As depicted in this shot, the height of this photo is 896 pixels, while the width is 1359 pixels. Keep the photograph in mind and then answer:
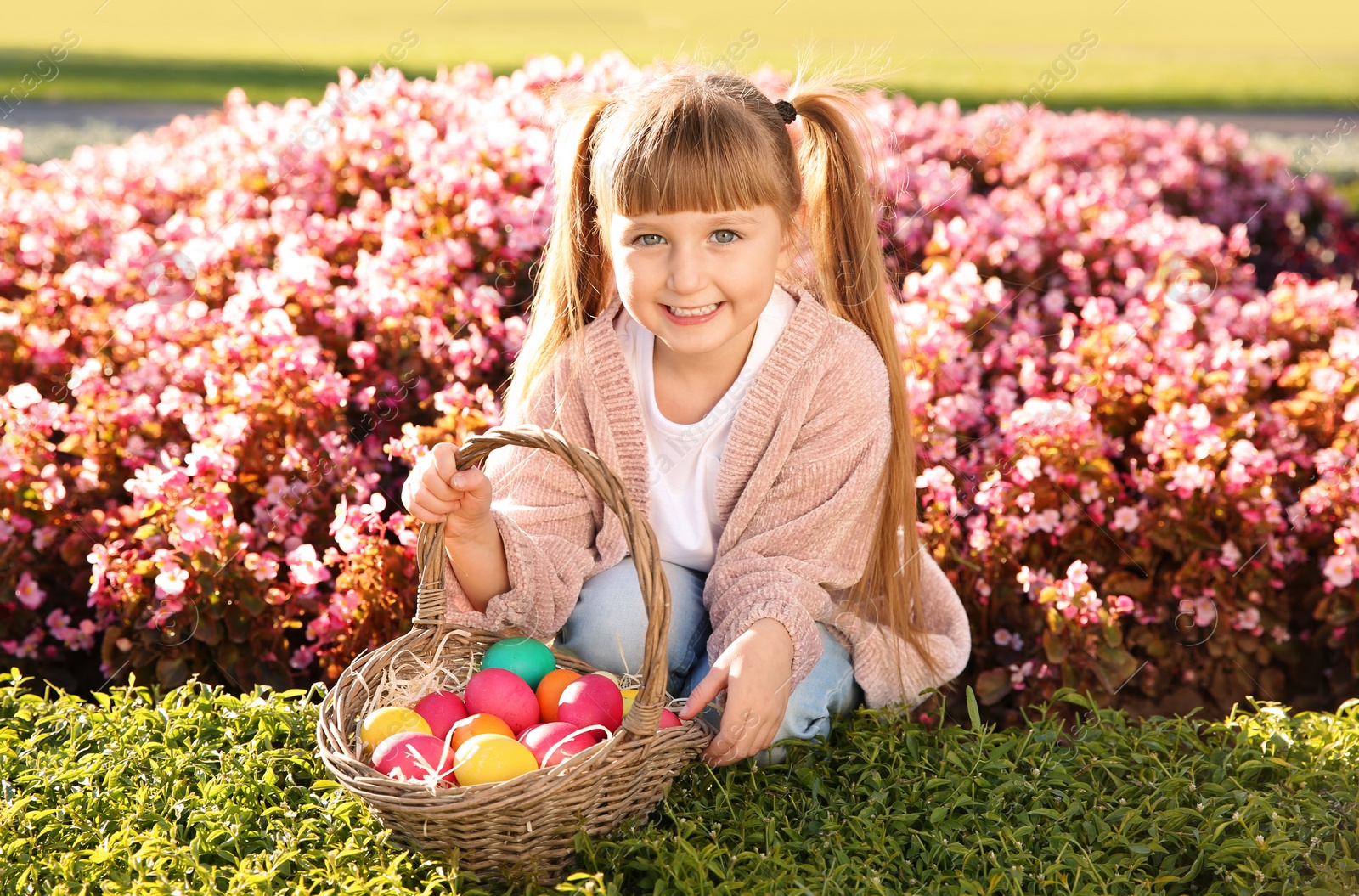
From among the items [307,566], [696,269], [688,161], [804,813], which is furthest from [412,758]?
[688,161]

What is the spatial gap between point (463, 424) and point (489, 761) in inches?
44.2

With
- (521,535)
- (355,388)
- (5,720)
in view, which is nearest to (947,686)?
(521,535)

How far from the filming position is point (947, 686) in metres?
2.79

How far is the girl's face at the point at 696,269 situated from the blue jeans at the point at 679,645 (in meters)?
0.52

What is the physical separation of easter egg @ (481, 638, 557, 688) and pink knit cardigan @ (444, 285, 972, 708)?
0.24 ft

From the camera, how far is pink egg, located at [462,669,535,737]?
80.6 inches

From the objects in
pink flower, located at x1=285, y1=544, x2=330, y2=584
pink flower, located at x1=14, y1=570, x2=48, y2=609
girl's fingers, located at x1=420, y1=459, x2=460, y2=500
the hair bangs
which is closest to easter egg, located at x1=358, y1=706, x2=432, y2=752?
girl's fingers, located at x1=420, y1=459, x2=460, y2=500

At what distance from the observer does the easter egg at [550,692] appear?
6.94ft

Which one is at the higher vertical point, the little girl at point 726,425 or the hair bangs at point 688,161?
the hair bangs at point 688,161

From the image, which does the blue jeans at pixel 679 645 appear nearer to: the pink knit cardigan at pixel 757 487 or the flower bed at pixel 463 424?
the pink knit cardigan at pixel 757 487

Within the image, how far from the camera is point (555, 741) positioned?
6.31 ft

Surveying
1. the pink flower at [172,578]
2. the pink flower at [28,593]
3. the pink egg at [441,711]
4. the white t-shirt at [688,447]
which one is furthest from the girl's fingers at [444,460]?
the pink flower at [28,593]

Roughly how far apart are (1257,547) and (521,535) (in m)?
1.72

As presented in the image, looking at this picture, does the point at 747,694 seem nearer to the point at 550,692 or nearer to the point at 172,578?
the point at 550,692
